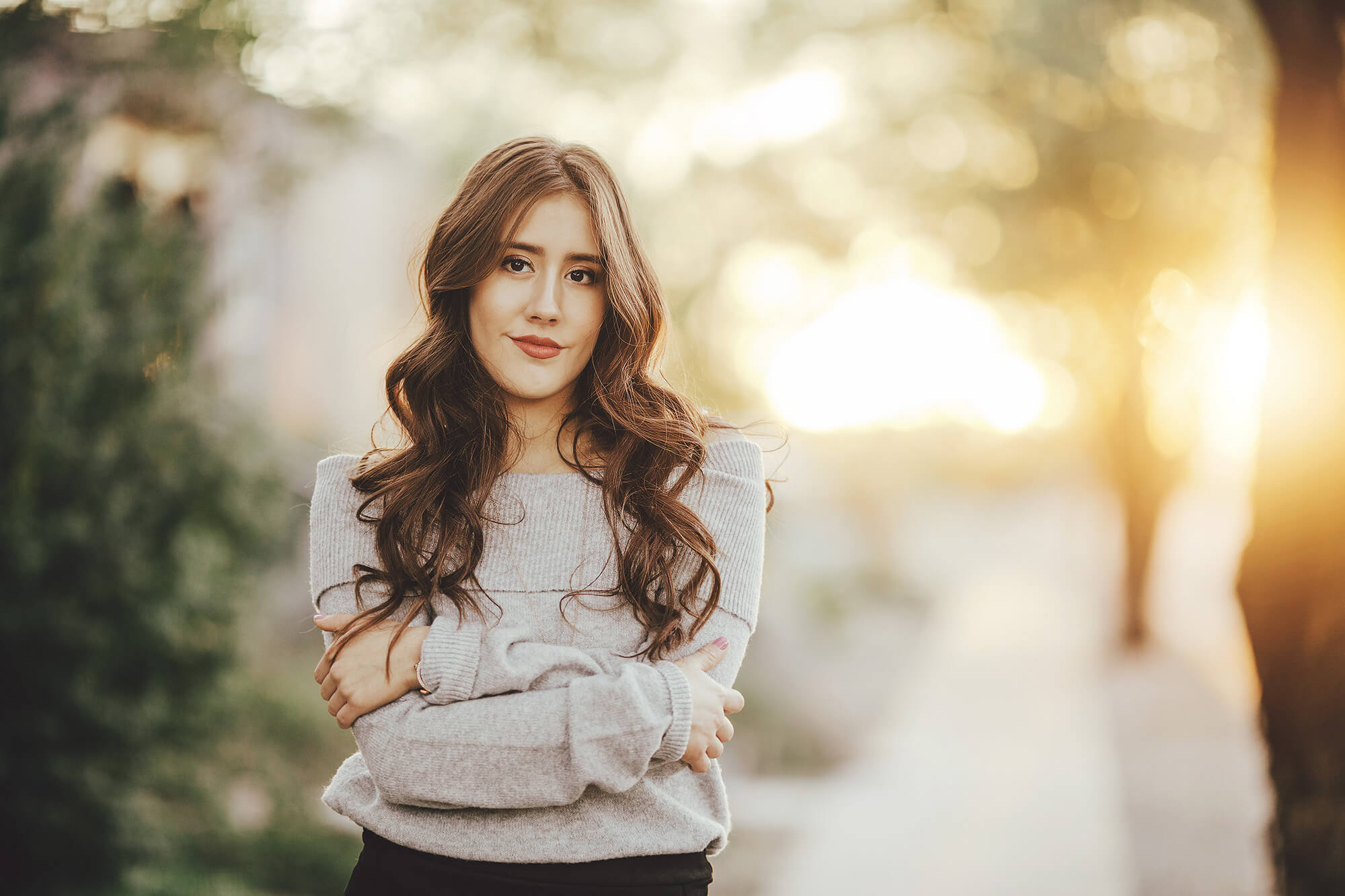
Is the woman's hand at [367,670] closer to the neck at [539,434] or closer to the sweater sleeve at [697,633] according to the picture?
the sweater sleeve at [697,633]

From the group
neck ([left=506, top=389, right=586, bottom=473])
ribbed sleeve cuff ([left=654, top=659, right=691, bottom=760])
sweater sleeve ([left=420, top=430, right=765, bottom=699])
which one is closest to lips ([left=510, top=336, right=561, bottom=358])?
neck ([left=506, top=389, right=586, bottom=473])

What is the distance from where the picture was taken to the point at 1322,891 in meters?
2.63

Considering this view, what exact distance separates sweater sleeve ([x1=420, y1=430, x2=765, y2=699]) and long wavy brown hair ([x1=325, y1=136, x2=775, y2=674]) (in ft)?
0.11

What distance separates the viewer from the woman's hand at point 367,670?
174 centimetres

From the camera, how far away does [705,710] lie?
173 cm

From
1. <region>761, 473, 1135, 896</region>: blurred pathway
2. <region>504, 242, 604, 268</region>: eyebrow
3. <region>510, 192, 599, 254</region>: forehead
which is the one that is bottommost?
<region>761, 473, 1135, 896</region>: blurred pathway

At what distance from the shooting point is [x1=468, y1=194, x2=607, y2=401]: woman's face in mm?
1917

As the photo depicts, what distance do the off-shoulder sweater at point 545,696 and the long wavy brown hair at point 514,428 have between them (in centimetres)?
4

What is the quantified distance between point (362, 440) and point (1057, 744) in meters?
6.61

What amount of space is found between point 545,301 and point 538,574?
536mm

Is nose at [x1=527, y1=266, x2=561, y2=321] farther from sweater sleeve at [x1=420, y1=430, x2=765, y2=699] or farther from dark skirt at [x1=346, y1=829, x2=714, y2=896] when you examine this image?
dark skirt at [x1=346, y1=829, x2=714, y2=896]

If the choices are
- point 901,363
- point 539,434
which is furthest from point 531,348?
point 901,363

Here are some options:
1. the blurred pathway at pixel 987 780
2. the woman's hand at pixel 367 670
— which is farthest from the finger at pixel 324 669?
the blurred pathway at pixel 987 780

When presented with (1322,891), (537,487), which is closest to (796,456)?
(1322,891)
